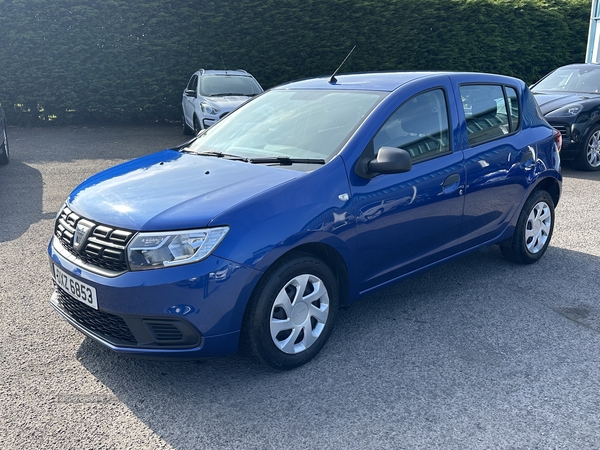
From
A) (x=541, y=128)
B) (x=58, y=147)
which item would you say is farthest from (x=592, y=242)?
(x=58, y=147)

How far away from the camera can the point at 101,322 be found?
10.8 ft

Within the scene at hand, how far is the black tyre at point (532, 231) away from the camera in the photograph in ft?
16.8

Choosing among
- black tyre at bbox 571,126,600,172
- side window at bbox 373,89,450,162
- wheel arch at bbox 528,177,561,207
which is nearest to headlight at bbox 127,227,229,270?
side window at bbox 373,89,450,162

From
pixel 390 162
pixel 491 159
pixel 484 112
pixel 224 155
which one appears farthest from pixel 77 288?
pixel 484 112

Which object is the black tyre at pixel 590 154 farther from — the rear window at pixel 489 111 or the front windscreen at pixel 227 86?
the front windscreen at pixel 227 86

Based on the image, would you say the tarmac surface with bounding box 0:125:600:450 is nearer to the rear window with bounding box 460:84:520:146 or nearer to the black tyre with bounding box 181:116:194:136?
the rear window with bounding box 460:84:520:146

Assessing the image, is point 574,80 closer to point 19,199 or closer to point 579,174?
point 579,174

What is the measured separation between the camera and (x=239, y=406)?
10.3ft

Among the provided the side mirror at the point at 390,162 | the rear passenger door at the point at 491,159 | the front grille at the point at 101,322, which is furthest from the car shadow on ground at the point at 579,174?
the front grille at the point at 101,322

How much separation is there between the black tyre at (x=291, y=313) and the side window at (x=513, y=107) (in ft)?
7.80

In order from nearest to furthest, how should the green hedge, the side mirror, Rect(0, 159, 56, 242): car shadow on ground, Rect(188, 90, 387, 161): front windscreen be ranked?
the side mirror, Rect(188, 90, 387, 161): front windscreen, Rect(0, 159, 56, 242): car shadow on ground, the green hedge

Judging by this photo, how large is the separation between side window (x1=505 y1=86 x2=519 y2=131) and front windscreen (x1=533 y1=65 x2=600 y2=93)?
19.9 ft

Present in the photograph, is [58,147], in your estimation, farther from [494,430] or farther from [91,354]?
[494,430]

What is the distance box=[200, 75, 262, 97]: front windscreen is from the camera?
1213 centimetres
